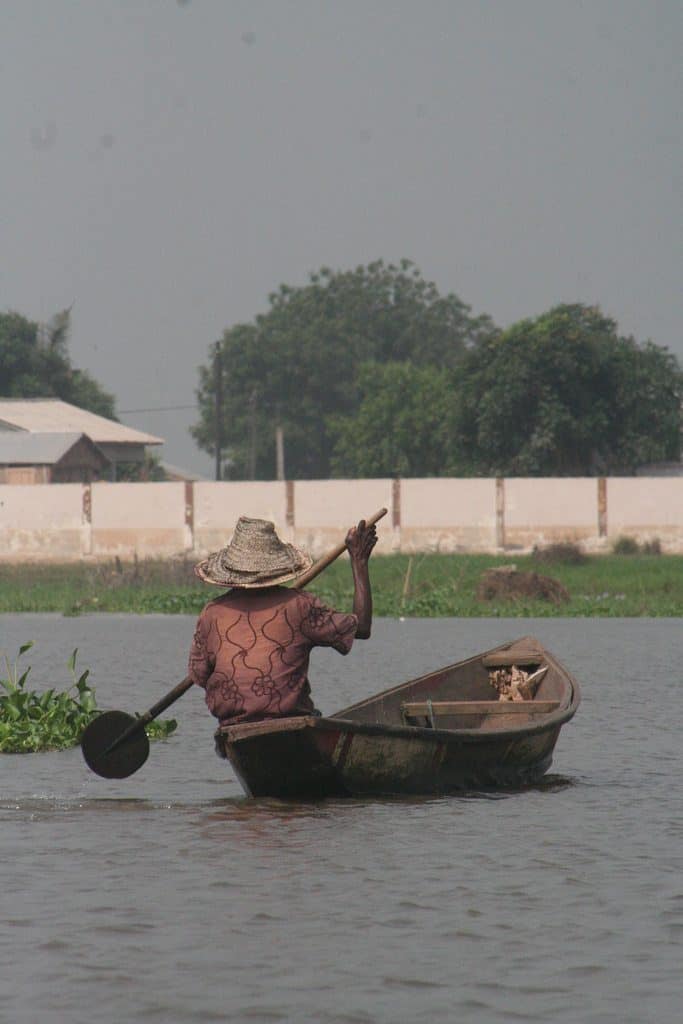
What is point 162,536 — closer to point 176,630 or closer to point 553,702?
point 176,630

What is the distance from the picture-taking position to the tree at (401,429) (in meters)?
66.2

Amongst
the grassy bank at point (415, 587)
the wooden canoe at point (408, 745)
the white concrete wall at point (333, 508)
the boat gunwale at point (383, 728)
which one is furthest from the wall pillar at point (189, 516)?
the boat gunwale at point (383, 728)

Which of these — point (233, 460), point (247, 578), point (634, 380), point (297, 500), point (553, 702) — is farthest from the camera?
point (233, 460)

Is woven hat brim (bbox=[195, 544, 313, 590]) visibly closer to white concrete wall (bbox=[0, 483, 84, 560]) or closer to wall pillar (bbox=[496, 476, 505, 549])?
wall pillar (bbox=[496, 476, 505, 549])

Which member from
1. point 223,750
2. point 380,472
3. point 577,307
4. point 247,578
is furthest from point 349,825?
point 380,472

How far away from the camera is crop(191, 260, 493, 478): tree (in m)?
79.9

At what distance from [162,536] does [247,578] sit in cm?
3389

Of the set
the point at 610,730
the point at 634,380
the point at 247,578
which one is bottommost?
the point at 610,730

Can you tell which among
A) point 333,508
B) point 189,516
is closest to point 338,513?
point 333,508

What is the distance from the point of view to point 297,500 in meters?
43.5

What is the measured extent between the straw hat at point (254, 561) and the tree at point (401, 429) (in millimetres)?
52382

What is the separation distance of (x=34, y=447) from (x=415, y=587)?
19.2 metres

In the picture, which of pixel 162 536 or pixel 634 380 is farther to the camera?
pixel 634 380

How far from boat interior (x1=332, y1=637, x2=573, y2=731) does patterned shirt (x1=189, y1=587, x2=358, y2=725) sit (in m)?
1.08
